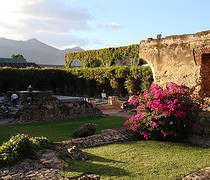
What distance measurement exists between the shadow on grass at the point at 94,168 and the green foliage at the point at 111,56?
2316 cm

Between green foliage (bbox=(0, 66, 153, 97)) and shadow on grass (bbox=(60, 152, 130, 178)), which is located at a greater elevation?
green foliage (bbox=(0, 66, 153, 97))

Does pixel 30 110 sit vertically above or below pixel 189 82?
below

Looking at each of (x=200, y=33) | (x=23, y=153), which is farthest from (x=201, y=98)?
(x=23, y=153)

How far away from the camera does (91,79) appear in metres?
31.9

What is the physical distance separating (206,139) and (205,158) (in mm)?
1895

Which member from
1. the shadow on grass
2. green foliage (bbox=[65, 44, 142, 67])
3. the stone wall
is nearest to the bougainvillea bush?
the shadow on grass

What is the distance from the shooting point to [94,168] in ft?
22.5

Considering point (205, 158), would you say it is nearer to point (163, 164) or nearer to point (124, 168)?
point (163, 164)

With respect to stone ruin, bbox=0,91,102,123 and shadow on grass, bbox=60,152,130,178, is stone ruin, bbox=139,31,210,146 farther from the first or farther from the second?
stone ruin, bbox=0,91,102,123

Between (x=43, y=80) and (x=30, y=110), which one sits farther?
(x=43, y=80)

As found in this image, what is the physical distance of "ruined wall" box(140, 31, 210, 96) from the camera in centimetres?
1030

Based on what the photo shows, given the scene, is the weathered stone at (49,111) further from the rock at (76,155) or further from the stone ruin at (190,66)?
the rock at (76,155)

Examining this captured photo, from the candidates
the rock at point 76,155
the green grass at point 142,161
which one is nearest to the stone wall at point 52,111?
the green grass at point 142,161

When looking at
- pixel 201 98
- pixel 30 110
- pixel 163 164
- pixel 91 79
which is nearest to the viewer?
pixel 163 164
